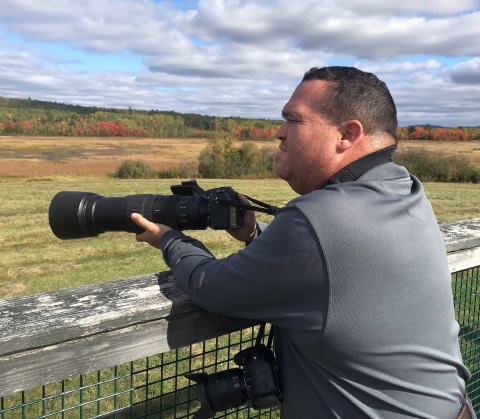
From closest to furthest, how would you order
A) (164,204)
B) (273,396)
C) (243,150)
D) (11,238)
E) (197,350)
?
(273,396) → (164,204) → (197,350) → (11,238) → (243,150)

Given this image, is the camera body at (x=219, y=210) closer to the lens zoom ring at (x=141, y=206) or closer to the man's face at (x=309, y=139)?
the lens zoom ring at (x=141, y=206)

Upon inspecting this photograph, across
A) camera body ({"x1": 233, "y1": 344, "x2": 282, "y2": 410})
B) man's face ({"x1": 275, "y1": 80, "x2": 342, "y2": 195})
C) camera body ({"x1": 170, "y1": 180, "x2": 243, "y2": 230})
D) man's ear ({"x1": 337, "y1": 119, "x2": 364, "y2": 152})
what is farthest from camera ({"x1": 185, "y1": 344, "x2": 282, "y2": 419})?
man's ear ({"x1": 337, "y1": 119, "x2": 364, "y2": 152})

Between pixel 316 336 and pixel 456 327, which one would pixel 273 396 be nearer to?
pixel 316 336

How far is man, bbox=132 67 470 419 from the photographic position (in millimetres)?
1353

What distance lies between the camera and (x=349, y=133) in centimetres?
168

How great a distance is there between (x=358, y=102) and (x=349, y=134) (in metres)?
0.11

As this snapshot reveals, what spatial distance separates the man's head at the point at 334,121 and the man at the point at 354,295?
2.9 inches

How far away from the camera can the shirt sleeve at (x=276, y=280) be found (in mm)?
1350

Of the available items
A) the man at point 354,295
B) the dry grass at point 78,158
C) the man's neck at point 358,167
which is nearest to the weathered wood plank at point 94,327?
the man at point 354,295

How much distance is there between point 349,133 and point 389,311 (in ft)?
2.03

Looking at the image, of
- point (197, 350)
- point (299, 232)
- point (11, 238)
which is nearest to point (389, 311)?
point (299, 232)

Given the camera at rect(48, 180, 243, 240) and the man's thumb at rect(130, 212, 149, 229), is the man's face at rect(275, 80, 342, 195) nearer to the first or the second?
the camera at rect(48, 180, 243, 240)

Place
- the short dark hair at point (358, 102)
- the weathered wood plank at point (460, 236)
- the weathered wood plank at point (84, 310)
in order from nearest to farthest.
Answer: the weathered wood plank at point (84, 310) → the short dark hair at point (358, 102) → the weathered wood plank at point (460, 236)

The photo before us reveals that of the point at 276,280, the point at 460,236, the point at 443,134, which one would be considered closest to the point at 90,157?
the point at 460,236
